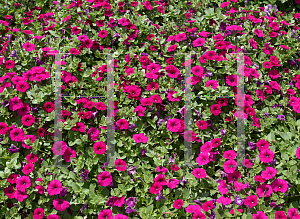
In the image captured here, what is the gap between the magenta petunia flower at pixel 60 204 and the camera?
2785 millimetres

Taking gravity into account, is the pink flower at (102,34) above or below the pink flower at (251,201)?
Result: above

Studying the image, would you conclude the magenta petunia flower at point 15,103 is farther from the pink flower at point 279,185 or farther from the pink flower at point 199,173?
the pink flower at point 279,185

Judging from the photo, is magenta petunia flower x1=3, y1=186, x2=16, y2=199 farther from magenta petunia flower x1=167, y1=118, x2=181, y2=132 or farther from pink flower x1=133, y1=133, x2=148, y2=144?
magenta petunia flower x1=167, y1=118, x2=181, y2=132

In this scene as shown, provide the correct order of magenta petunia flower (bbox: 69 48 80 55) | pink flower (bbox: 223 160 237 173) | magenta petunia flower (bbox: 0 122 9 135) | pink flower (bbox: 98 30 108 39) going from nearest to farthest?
pink flower (bbox: 223 160 237 173)
magenta petunia flower (bbox: 0 122 9 135)
magenta petunia flower (bbox: 69 48 80 55)
pink flower (bbox: 98 30 108 39)

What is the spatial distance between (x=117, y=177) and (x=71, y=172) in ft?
1.54

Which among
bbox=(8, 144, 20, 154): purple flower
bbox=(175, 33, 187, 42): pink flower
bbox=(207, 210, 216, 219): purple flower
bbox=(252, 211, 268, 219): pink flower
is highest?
bbox=(175, 33, 187, 42): pink flower

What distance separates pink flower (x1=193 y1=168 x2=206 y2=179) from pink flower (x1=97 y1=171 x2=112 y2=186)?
0.86m

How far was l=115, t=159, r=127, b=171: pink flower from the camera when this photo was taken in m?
2.90

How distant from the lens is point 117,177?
9.77 feet

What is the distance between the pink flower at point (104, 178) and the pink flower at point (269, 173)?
154cm

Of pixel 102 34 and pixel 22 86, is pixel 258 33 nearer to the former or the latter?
pixel 102 34

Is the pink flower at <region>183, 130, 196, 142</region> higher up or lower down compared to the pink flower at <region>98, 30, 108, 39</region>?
lower down

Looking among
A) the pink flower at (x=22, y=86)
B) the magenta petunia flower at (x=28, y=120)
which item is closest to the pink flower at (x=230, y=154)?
the magenta petunia flower at (x=28, y=120)

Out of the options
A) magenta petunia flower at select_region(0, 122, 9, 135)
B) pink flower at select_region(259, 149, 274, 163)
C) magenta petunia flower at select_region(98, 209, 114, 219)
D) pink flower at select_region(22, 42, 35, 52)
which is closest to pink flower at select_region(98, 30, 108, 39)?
pink flower at select_region(22, 42, 35, 52)
